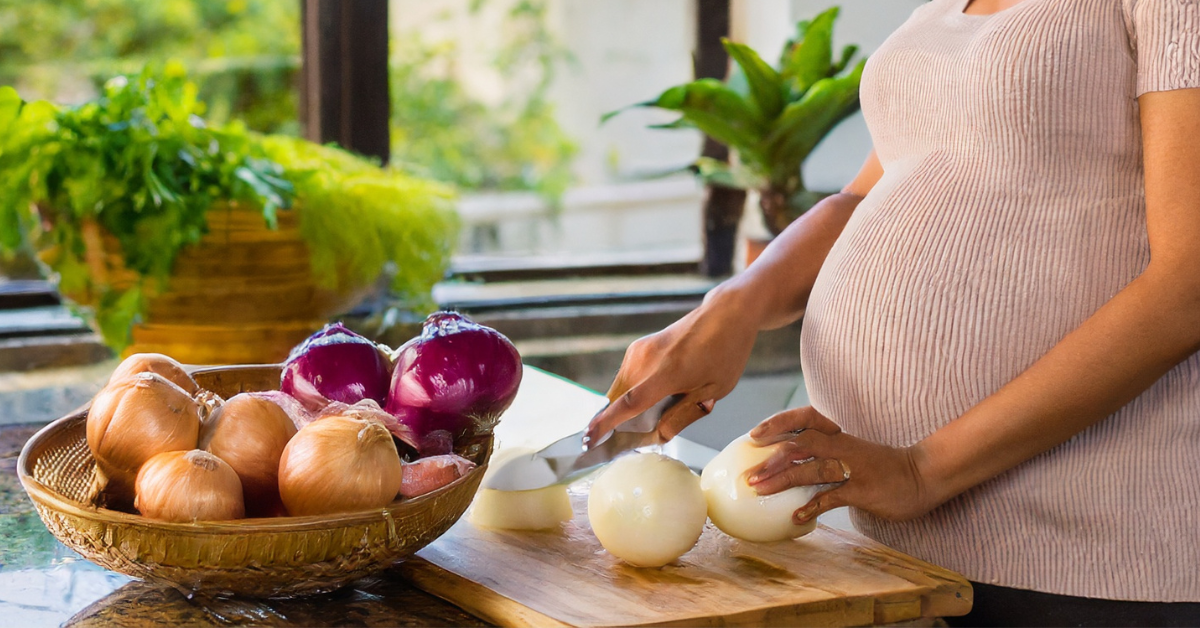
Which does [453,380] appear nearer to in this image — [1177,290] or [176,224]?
[1177,290]

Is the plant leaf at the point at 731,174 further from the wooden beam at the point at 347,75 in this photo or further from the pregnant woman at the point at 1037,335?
the pregnant woman at the point at 1037,335

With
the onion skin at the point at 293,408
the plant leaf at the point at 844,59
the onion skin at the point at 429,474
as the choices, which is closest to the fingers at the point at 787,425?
the onion skin at the point at 429,474

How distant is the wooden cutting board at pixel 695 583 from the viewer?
2.35 feet

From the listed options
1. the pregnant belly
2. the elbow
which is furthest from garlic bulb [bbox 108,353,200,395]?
the elbow

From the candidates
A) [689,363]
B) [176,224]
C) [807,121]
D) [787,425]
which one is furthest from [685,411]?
→ [807,121]

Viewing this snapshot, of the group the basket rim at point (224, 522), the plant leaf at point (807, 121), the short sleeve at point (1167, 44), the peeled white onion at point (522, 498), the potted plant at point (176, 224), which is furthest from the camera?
the plant leaf at point (807, 121)

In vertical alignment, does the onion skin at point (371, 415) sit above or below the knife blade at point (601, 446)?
above

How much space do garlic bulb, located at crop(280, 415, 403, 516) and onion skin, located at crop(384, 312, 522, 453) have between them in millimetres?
107

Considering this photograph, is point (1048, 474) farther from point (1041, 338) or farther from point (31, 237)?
point (31, 237)

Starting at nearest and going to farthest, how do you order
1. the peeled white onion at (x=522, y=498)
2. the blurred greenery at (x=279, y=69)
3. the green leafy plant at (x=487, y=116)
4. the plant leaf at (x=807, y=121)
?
the peeled white onion at (x=522, y=498) → the plant leaf at (x=807, y=121) → the blurred greenery at (x=279, y=69) → the green leafy plant at (x=487, y=116)

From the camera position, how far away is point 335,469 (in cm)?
70

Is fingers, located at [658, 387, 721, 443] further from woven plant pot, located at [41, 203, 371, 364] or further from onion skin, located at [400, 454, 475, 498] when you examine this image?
woven plant pot, located at [41, 203, 371, 364]

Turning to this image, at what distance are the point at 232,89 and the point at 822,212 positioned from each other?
1.53m

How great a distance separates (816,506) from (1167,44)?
0.42m
